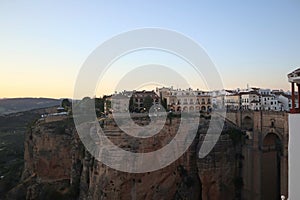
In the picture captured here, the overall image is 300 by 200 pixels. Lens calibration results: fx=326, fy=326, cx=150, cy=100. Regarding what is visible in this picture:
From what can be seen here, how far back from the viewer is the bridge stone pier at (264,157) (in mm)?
18266

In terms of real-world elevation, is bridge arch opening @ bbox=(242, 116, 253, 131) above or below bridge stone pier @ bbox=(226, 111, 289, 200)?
above

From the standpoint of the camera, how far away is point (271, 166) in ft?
62.4

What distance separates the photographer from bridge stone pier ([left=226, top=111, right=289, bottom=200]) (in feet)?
59.9

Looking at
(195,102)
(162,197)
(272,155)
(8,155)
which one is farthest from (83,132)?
(8,155)

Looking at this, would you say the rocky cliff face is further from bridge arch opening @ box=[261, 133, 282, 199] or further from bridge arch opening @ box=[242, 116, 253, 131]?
bridge arch opening @ box=[242, 116, 253, 131]

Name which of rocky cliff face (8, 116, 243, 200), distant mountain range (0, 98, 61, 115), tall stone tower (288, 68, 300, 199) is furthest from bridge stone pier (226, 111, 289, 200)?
distant mountain range (0, 98, 61, 115)

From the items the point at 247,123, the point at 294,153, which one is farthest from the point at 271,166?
the point at 294,153

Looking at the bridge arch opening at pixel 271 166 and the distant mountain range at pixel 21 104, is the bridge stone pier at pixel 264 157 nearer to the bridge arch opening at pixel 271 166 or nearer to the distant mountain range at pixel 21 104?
the bridge arch opening at pixel 271 166

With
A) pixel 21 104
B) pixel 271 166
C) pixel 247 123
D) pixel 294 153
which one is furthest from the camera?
pixel 21 104

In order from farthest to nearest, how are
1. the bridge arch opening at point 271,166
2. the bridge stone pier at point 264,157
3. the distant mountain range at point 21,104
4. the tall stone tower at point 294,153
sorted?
1. the distant mountain range at point 21,104
2. the bridge arch opening at point 271,166
3. the bridge stone pier at point 264,157
4. the tall stone tower at point 294,153

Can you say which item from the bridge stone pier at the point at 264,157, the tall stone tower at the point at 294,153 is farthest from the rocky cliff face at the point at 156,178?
the tall stone tower at the point at 294,153

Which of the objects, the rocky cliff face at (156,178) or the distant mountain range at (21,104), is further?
the distant mountain range at (21,104)

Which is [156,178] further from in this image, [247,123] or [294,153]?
[294,153]

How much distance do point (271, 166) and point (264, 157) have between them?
0.74 meters
